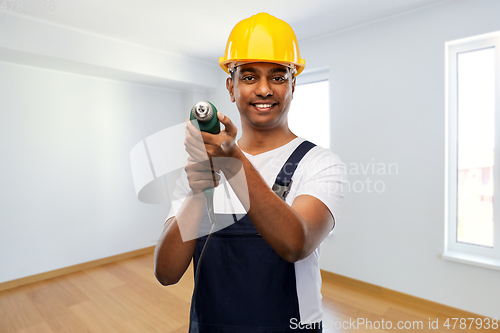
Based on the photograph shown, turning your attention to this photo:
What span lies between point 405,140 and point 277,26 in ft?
6.73

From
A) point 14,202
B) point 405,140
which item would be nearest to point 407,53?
point 405,140

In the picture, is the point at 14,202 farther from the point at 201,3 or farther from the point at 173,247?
the point at 173,247

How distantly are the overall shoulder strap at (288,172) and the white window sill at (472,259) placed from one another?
213 centimetres

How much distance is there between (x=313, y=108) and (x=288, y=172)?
258cm

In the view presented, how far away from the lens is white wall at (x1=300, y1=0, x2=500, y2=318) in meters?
2.30

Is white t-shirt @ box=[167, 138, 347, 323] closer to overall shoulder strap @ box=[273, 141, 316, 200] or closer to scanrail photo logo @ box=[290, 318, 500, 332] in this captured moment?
overall shoulder strap @ box=[273, 141, 316, 200]

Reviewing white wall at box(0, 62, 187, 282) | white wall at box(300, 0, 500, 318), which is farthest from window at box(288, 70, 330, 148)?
white wall at box(0, 62, 187, 282)

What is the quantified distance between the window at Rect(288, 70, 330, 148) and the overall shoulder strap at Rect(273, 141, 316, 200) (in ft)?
7.88

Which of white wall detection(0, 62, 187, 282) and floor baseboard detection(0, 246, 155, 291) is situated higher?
white wall detection(0, 62, 187, 282)

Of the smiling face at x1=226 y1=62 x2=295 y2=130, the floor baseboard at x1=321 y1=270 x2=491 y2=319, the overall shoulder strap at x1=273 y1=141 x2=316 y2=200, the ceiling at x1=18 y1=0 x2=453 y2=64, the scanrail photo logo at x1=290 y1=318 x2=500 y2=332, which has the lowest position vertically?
the scanrail photo logo at x1=290 y1=318 x2=500 y2=332

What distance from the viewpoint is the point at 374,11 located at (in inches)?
96.7

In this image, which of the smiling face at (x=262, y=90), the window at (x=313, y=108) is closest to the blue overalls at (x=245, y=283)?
the smiling face at (x=262, y=90)

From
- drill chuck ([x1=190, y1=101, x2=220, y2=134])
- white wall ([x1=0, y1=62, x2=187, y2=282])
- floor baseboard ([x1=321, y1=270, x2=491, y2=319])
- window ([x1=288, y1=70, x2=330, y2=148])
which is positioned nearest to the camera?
drill chuck ([x1=190, y1=101, x2=220, y2=134])

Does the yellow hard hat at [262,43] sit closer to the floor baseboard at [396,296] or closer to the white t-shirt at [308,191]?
the white t-shirt at [308,191]
